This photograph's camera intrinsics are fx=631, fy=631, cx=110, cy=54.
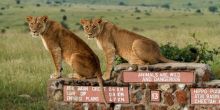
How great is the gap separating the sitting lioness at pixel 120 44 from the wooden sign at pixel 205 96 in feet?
2.90

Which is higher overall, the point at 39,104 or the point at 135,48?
the point at 135,48

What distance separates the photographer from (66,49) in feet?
37.6

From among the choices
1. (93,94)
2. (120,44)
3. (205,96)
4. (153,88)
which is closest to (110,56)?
(120,44)

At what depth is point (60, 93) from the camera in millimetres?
11727

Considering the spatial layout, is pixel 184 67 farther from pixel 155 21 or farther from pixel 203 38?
pixel 155 21

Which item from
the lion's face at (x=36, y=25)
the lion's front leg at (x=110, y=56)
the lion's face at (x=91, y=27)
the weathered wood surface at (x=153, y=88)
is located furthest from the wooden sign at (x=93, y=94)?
the lion's face at (x=36, y=25)

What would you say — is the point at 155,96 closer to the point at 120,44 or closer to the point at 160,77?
the point at 160,77

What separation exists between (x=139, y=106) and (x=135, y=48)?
1035 mm

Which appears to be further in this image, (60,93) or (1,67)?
(1,67)

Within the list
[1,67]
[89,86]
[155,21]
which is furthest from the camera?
[155,21]

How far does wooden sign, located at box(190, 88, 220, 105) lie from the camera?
10773mm

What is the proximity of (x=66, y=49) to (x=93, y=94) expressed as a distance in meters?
0.95

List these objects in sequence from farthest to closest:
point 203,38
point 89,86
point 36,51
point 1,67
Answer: point 203,38 → point 36,51 → point 1,67 → point 89,86

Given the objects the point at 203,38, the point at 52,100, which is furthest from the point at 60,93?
the point at 203,38
